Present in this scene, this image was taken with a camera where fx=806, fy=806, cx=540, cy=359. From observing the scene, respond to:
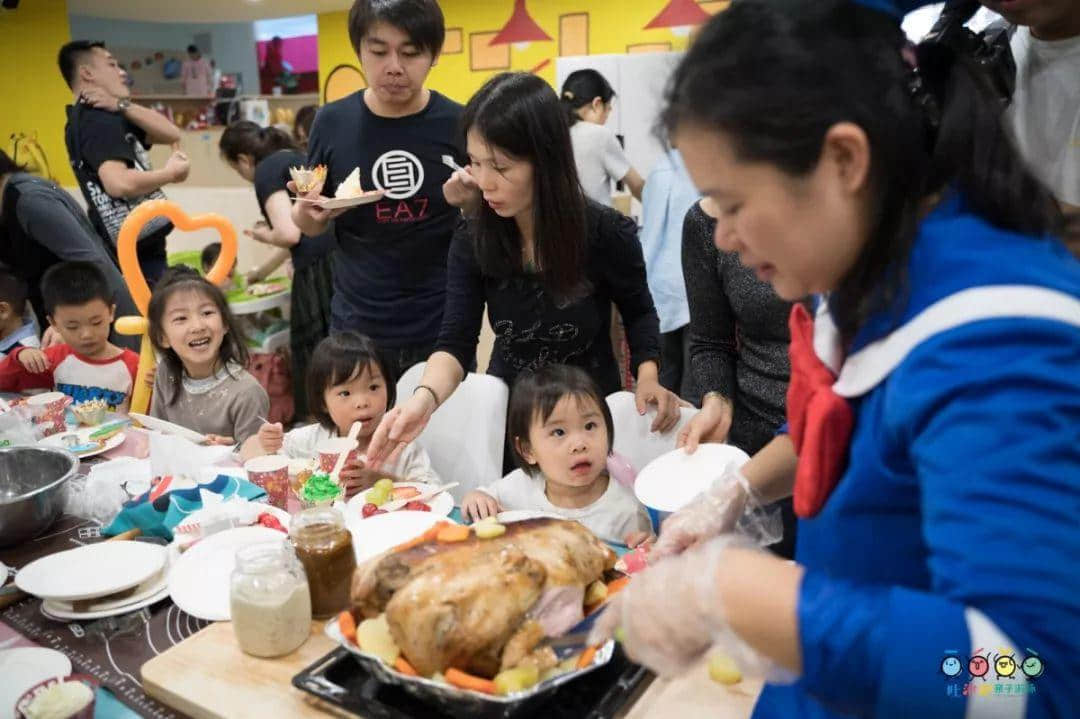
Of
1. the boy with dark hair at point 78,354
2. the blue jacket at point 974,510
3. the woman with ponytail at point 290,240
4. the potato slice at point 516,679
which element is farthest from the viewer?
the woman with ponytail at point 290,240

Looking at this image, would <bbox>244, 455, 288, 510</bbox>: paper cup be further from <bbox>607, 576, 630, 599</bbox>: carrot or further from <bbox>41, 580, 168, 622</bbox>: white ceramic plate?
<bbox>607, 576, 630, 599</bbox>: carrot

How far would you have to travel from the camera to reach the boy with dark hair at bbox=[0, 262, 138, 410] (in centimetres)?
293

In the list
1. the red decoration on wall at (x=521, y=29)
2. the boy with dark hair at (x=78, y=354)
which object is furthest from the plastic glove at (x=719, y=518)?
the red decoration on wall at (x=521, y=29)

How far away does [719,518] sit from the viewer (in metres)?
1.10

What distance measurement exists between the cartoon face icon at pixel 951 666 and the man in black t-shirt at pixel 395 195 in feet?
7.32

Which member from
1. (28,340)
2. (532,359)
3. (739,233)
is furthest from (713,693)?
(28,340)

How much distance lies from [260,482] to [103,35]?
10874mm

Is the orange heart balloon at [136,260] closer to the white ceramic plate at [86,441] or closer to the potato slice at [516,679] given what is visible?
the white ceramic plate at [86,441]

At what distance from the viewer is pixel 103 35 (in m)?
10.3

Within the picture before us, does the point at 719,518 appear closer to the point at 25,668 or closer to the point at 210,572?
the point at 210,572

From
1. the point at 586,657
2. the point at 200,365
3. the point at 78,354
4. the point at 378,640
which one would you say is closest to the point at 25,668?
the point at 378,640

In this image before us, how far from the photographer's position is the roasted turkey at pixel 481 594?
1024 millimetres

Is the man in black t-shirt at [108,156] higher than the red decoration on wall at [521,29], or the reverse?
the red decoration on wall at [521,29]

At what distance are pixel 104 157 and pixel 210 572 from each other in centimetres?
289
